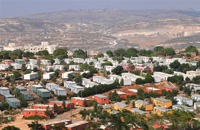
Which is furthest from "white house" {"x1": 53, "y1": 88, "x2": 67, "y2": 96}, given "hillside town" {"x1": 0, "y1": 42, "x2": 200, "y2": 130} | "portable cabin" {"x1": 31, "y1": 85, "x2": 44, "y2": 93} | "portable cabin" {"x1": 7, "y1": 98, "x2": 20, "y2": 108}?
"portable cabin" {"x1": 7, "y1": 98, "x2": 20, "y2": 108}

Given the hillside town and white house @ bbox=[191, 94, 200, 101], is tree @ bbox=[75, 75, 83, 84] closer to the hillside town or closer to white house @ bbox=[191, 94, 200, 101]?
the hillside town

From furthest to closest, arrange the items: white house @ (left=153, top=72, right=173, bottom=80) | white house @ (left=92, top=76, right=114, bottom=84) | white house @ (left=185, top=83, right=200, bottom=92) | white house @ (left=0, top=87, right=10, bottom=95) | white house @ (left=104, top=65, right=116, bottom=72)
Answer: white house @ (left=104, top=65, right=116, bottom=72) < white house @ (left=153, top=72, right=173, bottom=80) < white house @ (left=92, top=76, right=114, bottom=84) < white house @ (left=185, top=83, right=200, bottom=92) < white house @ (left=0, top=87, right=10, bottom=95)

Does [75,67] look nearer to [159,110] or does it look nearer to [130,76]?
[130,76]

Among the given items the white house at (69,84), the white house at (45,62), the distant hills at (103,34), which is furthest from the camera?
the distant hills at (103,34)

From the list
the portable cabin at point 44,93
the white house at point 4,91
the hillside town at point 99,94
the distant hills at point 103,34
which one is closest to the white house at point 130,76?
the hillside town at point 99,94

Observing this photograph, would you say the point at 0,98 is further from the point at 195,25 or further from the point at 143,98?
the point at 195,25

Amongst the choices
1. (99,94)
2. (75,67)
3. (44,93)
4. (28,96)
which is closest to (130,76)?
(99,94)

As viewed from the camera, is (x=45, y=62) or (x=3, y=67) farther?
(x=45, y=62)

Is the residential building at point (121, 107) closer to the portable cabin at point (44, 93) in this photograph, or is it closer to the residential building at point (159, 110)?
the residential building at point (159, 110)
